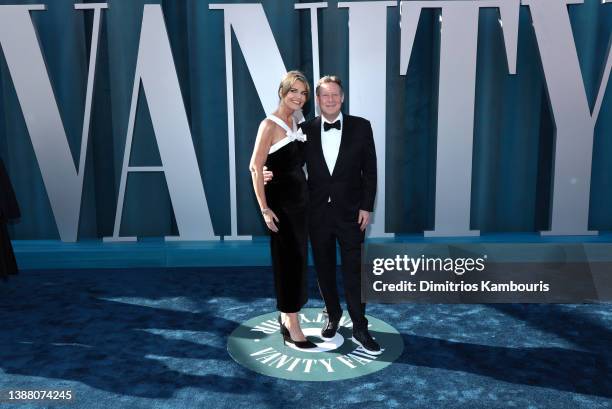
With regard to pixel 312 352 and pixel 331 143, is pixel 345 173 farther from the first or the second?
pixel 312 352

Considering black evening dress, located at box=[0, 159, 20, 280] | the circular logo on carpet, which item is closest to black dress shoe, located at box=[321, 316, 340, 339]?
the circular logo on carpet

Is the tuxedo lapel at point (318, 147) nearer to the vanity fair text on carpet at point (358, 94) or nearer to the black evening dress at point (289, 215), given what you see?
the black evening dress at point (289, 215)

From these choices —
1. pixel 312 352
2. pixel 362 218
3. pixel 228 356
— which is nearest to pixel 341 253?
pixel 362 218

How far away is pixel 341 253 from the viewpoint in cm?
377

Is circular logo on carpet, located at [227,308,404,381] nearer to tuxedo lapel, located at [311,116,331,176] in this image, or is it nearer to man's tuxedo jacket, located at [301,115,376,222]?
man's tuxedo jacket, located at [301,115,376,222]

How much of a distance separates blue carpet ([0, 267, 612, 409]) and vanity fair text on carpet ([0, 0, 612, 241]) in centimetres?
118

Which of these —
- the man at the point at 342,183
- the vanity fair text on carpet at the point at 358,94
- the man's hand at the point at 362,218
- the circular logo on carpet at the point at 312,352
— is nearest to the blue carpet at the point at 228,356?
the circular logo on carpet at the point at 312,352

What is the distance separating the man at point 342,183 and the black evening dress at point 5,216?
9.65 ft

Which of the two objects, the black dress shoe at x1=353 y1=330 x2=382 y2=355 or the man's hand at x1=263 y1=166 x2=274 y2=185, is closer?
the man's hand at x1=263 y1=166 x2=274 y2=185

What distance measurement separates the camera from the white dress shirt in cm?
367

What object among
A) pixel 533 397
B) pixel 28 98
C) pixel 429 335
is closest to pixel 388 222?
pixel 429 335

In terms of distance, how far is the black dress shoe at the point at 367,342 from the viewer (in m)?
3.76

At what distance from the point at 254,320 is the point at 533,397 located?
209 centimetres

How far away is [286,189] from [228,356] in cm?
120
